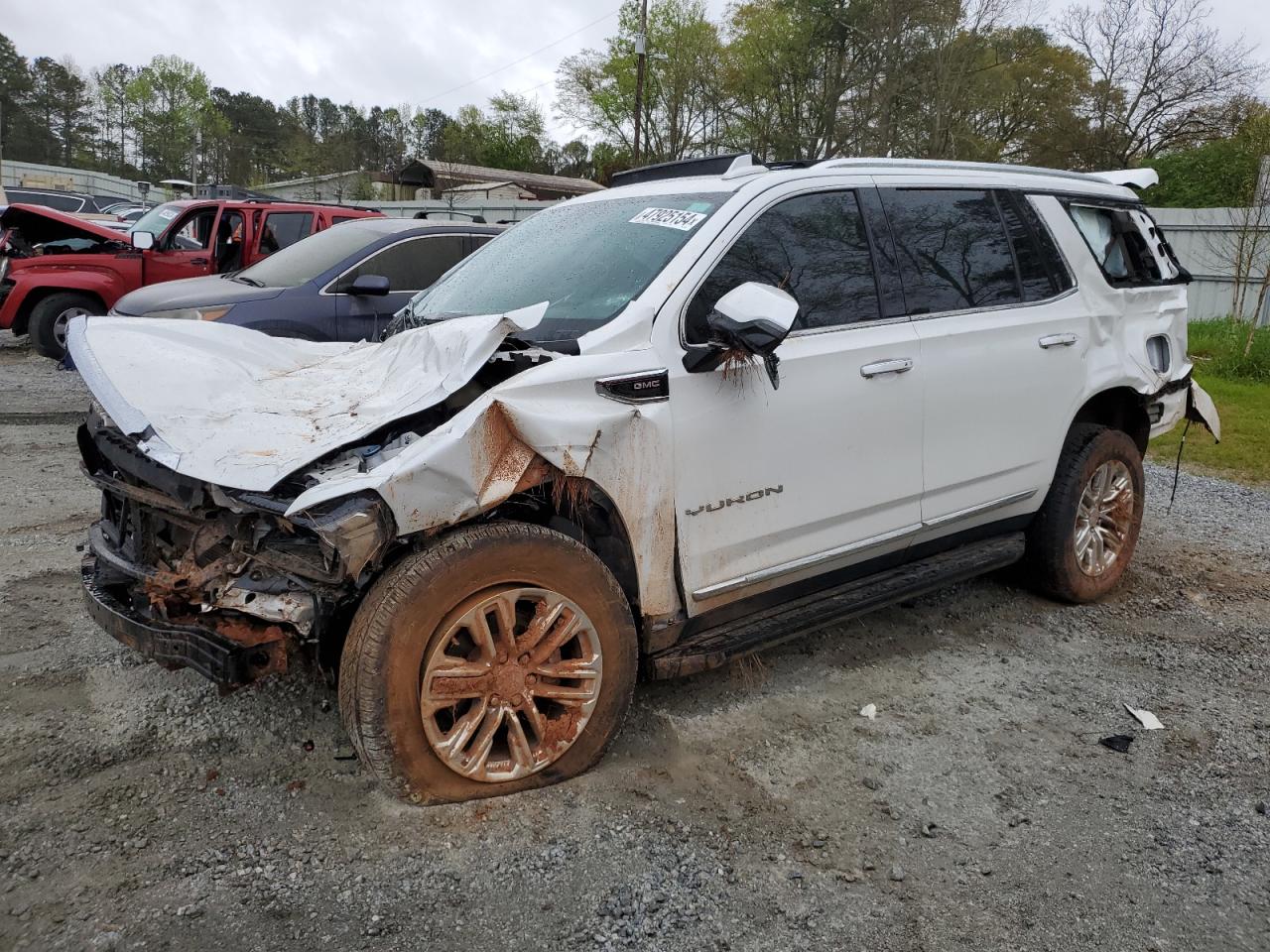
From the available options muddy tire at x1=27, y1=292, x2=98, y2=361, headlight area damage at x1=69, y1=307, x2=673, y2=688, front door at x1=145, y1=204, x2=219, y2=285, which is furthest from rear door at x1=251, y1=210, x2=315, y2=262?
headlight area damage at x1=69, y1=307, x2=673, y2=688

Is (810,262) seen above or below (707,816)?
above

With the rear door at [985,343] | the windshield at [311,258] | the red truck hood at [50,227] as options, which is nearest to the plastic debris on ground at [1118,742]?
the rear door at [985,343]

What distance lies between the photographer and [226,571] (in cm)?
279

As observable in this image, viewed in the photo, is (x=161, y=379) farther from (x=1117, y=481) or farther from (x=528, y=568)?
(x=1117, y=481)

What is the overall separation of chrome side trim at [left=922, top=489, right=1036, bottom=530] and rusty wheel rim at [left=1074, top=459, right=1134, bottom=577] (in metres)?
0.42

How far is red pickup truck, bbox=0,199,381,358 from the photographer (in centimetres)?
1017

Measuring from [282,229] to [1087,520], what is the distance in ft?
28.8

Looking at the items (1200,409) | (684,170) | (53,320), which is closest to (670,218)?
(684,170)

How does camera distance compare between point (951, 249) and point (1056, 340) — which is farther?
point (1056, 340)

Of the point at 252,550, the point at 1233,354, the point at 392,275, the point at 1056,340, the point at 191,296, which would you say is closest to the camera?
the point at 252,550

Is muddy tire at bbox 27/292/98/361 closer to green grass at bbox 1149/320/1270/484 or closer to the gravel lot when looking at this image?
the gravel lot

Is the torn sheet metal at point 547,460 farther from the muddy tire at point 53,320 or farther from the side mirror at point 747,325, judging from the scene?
the muddy tire at point 53,320

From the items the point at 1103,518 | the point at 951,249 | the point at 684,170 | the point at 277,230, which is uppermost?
the point at 277,230

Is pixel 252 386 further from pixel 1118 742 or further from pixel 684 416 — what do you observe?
pixel 1118 742
